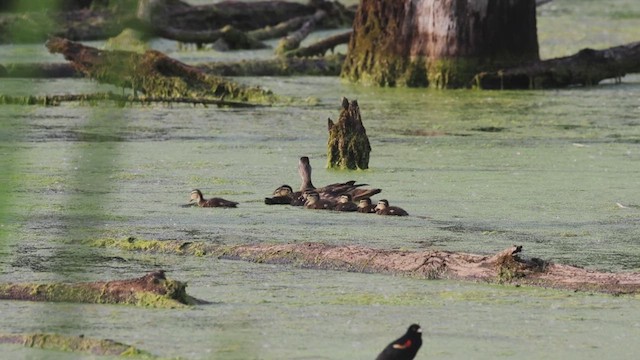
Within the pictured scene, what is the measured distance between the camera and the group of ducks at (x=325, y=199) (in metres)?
7.56

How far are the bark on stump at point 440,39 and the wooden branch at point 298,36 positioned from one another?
2.25 meters

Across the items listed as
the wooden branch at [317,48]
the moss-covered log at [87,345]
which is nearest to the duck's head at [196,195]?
the moss-covered log at [87,345]

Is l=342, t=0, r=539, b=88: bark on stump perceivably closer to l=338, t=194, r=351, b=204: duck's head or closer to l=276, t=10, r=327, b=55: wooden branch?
l=276, t=10, r=327, b=55: wooden branch

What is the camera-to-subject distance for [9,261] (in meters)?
6.09

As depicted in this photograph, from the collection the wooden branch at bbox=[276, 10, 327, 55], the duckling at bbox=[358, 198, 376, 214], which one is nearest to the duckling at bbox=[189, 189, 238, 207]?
the duckling at bbox=[358, 198, 376, 214]

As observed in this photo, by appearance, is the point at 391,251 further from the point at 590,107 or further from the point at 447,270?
the point at 590,107

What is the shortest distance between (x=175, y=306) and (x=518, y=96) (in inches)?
358

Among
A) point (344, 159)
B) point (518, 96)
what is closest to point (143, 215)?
point (344, 159)

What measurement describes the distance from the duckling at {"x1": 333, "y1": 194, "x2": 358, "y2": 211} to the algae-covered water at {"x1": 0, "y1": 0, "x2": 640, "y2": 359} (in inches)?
3.5

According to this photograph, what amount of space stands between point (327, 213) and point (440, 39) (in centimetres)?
703

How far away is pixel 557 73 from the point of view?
1440 cm

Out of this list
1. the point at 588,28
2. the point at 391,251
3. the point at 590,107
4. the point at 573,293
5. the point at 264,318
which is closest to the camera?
the point at 264,318

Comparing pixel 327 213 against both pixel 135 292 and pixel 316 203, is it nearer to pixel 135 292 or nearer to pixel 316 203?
pixel 316 203

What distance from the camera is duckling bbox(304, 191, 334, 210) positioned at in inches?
303
